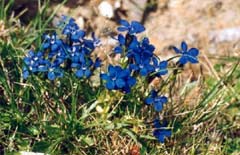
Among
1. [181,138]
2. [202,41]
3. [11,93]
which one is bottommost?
[181,138]

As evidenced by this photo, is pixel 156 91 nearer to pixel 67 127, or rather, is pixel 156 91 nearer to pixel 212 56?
pixel 67 127

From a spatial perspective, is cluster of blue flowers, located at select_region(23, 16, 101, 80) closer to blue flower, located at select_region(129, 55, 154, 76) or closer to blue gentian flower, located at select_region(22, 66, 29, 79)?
blue gentian flower, located at select_region(22, 66, 29, 79)

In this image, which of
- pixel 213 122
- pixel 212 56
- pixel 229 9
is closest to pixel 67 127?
pixel 213 122

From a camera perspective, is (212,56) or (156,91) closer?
(156,91)

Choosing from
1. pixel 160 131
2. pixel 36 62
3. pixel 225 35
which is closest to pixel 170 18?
pixel 225 35

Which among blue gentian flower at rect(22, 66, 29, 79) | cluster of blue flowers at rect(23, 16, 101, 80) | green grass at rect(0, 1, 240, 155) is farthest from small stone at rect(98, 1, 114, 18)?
blue gentian flower at rect(22, 66, 29, 79)

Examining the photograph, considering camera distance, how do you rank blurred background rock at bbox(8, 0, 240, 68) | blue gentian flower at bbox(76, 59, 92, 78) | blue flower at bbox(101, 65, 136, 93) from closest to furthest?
blue flower at bbox(101, 65, 136, 93) → blue gentian flower at bbox(76, 59, 92, 78) → blurred background rock at bbox(8, 0, 240, 68)

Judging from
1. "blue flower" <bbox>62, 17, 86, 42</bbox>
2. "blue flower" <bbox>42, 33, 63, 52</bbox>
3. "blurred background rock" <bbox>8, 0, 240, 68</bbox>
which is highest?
"blurred background rock" <bbox>8, 0, 240, 68</bbox>
